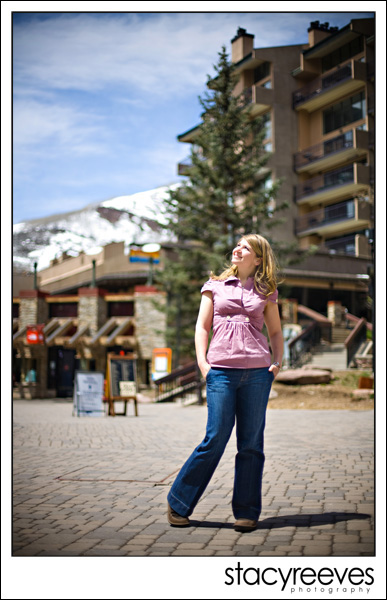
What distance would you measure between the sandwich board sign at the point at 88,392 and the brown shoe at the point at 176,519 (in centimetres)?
1068

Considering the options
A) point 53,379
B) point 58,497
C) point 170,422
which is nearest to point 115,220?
point 53,379

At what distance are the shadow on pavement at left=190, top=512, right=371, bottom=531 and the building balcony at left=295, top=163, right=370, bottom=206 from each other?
26.9 metres

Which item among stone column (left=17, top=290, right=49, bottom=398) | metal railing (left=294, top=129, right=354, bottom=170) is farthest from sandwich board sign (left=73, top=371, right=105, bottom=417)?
metal railing (left=294, top=129, right=354, bottom=170)

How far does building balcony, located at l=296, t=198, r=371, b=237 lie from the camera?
112 ft

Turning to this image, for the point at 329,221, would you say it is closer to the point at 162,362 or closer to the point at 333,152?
the point at 333,152

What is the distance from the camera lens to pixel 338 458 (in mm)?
7066

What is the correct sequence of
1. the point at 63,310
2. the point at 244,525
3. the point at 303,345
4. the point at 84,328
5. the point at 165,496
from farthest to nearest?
the point at 63,310
the point at 84,328
the point at 303,345
the point at 165,496
the point at 244,525

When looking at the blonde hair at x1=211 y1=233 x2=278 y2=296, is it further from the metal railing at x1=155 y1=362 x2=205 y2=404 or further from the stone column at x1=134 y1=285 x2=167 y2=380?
the stone column at x1=134 y1=285 x2=167 y2=380

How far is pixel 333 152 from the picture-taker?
111ft

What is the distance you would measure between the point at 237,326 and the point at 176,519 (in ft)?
3.99

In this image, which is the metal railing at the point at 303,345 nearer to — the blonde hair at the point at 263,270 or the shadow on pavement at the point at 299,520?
the shadow on pavement at the point at 299,520

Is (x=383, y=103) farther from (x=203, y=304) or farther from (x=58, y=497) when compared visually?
(x=58, y=497)

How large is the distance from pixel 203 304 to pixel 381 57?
1.72 m

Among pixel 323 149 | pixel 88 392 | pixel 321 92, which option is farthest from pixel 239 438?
pixel 323 149
